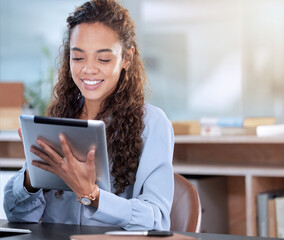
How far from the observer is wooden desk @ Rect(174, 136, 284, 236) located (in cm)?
261

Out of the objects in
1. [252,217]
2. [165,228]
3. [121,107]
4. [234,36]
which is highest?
[234,36]

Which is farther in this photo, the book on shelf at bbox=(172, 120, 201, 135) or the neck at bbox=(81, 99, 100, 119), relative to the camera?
the book on shelf at bbox=(172, 120, 201, 135)

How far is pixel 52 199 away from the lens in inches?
62.2

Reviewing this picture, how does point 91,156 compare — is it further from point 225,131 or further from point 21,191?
point 225,131

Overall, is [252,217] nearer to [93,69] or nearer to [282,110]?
[93,69]

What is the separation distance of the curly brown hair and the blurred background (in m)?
3.04

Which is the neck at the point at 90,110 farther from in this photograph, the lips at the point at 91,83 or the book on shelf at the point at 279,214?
the book on shelf at the point at 279,214

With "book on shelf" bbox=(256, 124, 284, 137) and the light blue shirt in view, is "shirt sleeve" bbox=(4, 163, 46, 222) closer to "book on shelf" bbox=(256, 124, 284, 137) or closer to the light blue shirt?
the light blue shirt

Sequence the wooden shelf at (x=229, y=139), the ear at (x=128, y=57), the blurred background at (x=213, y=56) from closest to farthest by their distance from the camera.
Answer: the ear at (x=128, y=57)
the wooden shelf at (x=229, y=139)
the blurred background at (x=213, y=56)

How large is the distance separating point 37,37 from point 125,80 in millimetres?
5046

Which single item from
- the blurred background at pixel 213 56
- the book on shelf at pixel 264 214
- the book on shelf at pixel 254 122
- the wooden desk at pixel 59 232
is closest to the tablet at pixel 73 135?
the wooden desk at pixel 59 232

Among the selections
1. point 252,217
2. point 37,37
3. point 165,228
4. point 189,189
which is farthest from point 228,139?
point 37,37

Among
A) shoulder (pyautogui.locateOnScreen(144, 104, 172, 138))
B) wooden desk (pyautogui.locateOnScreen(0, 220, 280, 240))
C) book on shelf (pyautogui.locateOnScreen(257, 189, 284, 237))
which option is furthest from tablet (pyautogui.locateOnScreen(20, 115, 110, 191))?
book on shelf (pyautogui.locateOnScreen(257, 189, 284, 237))

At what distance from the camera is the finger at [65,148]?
123 cm
